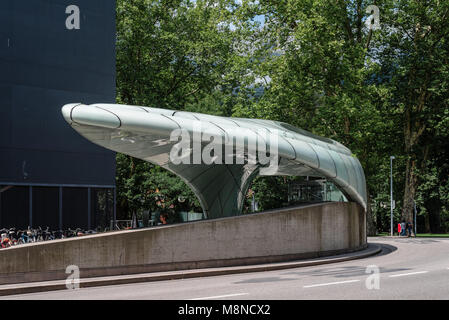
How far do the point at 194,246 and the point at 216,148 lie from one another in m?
3.66

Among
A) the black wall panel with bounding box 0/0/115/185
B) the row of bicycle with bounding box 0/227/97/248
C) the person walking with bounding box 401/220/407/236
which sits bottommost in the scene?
the person walking with bounding box 401/220/407/236

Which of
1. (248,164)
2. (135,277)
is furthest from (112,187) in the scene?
(135,277)

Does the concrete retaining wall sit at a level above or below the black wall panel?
below

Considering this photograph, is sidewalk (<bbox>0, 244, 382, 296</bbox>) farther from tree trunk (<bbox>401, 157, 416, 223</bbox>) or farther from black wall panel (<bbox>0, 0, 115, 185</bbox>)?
tree trunk (<bbox>401, 157, 416, 223</bbox>)

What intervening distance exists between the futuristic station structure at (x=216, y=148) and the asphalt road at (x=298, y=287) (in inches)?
143

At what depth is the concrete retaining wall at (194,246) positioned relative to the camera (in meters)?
13.7

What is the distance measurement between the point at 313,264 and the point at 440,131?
28.5m

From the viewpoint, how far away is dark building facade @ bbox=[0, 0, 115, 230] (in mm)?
23891

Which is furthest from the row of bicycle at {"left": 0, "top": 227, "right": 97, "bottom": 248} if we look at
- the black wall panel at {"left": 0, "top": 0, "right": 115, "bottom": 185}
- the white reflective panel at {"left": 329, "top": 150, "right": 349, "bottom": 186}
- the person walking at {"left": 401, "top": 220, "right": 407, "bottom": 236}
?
the person walking at {"left": 401, "top": 220, "right": 407, "bottom": 236}

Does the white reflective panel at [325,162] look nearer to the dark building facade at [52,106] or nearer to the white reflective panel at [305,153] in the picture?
the white reflective panel at [305,153]

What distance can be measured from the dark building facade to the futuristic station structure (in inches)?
208

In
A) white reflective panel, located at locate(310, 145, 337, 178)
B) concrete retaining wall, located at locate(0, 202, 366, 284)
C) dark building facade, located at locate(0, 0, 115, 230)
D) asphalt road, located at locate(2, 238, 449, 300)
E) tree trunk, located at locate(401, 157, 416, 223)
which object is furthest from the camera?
tree trunk, located at locate(401, 157, 416, 223)
